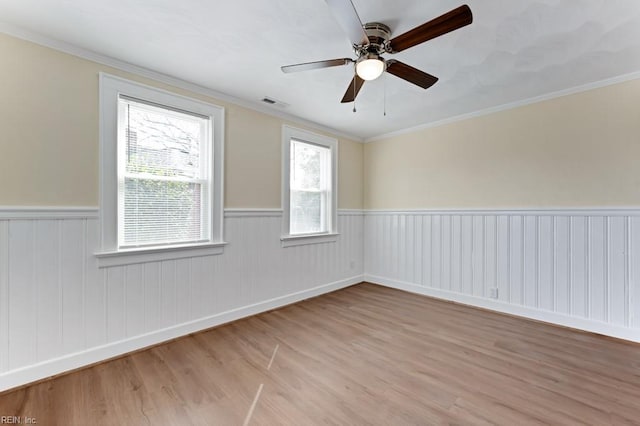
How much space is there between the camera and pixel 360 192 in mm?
4863

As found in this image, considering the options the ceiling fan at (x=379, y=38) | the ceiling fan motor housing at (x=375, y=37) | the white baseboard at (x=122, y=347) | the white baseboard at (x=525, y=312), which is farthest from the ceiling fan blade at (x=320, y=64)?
the white baseboard at (x=525, y=312)

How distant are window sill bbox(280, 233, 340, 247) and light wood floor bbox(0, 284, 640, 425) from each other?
3.57 feet

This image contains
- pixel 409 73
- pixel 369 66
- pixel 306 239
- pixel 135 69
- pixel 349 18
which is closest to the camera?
pixel 349 18

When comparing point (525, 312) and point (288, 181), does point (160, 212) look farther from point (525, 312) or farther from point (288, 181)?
point (525, 312)

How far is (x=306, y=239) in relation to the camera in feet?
12.9

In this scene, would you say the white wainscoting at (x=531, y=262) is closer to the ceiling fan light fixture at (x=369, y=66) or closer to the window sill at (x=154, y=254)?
the ceiling fan light fixture at (x=369, y=66)

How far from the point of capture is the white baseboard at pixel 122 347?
1956 millimetres

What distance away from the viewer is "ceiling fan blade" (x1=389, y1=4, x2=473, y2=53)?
4.67 feet

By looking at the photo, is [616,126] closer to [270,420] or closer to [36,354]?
[270,420]

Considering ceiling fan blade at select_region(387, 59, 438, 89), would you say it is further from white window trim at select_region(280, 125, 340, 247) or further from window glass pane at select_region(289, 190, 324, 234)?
window glass pane at select_region(289, 190, 324, 234)

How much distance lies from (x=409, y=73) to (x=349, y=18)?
2.43ft

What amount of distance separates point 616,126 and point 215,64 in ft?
12.8

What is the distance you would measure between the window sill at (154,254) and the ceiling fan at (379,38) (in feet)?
6.36

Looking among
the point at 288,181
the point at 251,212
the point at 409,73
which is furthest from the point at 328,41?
the point at 251,212
